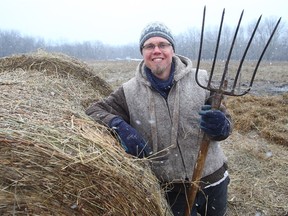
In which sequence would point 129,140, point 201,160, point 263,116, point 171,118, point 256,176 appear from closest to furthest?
1. point 129,140
2. point 201,160
3. point 171,118
4. point 256,176
5. point 263,116

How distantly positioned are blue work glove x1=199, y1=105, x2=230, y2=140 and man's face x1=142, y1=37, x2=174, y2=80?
495mm

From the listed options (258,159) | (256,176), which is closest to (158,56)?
(256,176)

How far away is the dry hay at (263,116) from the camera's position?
6.54m

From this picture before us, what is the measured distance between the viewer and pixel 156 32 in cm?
267

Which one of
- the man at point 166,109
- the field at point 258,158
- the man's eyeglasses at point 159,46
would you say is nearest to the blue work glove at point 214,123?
the man at point 166,109

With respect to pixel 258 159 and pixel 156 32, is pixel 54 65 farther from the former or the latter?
pixel 258 159

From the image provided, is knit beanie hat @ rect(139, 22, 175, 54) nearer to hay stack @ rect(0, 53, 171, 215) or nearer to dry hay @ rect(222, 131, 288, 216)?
hay stack @ rect(0, 53, 171, 215)

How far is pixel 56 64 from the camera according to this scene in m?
4.46

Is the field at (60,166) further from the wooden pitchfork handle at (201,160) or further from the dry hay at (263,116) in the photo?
the dry hay at (263,116)

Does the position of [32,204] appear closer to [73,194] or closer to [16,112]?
[73,194]

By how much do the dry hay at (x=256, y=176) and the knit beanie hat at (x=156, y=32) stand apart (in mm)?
2466

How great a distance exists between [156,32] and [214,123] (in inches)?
35.8

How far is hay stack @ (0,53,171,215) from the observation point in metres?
1.72

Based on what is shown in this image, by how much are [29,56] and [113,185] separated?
3277mm
